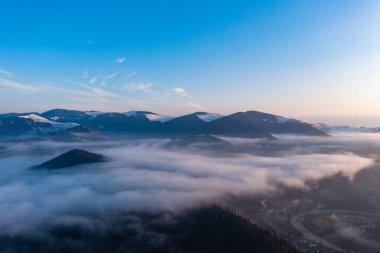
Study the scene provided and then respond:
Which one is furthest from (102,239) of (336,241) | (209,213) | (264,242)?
(336,241)

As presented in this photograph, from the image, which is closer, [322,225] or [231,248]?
[231,248]

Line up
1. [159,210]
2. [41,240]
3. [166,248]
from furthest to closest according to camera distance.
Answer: [159,210], [41,240], [166,248]

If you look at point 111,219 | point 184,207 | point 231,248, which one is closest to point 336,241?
point 231,248

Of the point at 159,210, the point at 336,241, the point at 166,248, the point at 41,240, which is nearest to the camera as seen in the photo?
the point at 166,248

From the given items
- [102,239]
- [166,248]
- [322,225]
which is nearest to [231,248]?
[166,248]

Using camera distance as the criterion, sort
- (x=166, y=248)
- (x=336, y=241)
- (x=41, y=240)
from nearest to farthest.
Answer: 1. (x=166, y=248)
2. (x=41, y=240)
3. (x=336, y=241)

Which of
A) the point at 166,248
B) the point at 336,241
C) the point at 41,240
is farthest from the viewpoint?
the point at 336,241

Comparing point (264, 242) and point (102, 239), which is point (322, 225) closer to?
point (264, 242)

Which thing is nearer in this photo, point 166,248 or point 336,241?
point 166,248

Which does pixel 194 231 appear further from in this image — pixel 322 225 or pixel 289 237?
pixel 322 225
